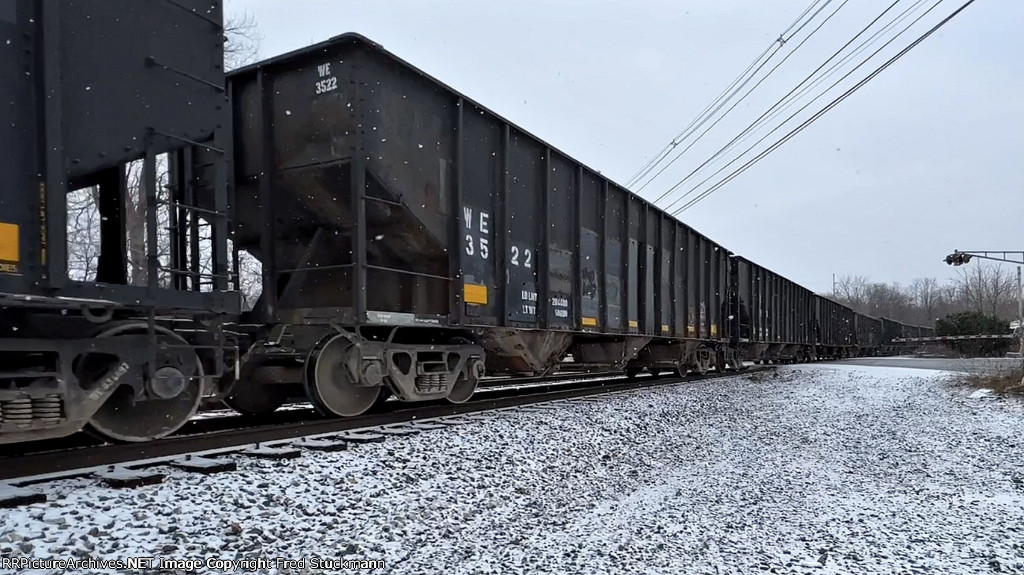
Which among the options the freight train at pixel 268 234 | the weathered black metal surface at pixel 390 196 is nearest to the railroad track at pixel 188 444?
the freight train at pixel 268 234

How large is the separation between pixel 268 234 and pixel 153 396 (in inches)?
117

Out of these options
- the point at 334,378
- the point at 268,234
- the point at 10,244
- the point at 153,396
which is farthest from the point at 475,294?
the point at 10,244

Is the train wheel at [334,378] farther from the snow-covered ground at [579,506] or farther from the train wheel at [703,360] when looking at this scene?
the train wheel at [703,360]

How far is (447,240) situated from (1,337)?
4.58 meters

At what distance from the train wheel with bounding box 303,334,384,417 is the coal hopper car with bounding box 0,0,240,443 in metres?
1.31

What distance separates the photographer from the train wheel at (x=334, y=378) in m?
6.66

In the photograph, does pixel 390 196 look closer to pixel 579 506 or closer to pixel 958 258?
pixel 579 506

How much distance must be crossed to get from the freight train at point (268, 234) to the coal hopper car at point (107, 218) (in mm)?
15

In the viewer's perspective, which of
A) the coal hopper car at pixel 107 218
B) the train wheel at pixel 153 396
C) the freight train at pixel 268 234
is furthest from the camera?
the train wheel at pixel 153 396

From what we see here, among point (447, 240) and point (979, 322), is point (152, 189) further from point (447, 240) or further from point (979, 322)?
point (979, 322)

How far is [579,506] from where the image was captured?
193 inches

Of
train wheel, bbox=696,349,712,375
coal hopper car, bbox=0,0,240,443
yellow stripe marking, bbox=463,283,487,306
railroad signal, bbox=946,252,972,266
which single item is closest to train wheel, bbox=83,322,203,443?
coal hopper car, bbox=0,0,240,443

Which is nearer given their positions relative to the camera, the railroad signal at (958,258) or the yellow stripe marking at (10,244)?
the yellow stripe marking at (10,244)

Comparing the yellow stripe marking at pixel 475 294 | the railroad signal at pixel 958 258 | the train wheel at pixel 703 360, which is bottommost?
the train wheel at pixel 703 360
